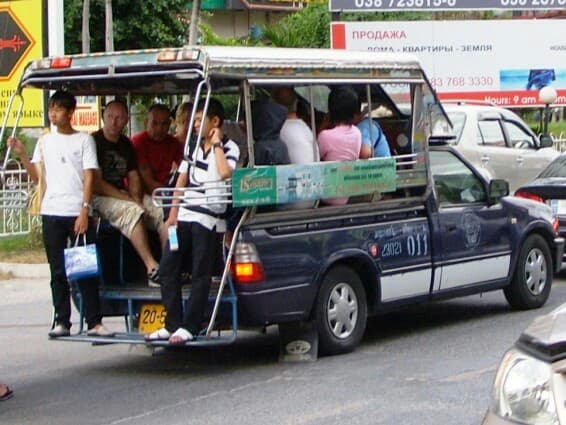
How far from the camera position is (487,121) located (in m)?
19.5

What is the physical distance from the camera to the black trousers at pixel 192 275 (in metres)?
9.30

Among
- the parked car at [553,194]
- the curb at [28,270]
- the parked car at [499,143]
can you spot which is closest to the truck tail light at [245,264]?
the parked car at [553,194]

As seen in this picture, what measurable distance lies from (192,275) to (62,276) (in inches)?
46.8

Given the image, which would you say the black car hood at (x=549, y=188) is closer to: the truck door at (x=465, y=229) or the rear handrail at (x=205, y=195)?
the truck door at (x=465, y=229)

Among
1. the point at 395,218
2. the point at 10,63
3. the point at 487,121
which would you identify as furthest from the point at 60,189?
the point at 487,121

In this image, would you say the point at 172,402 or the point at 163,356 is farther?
the point at 163,356

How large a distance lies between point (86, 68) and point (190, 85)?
114 cm

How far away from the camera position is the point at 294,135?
10.0m

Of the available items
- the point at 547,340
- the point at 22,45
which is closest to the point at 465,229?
the point at 547,340

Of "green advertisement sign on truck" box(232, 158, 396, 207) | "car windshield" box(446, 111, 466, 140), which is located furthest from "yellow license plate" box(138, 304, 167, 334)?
"car windshield" box(446, 111, 466, 140)

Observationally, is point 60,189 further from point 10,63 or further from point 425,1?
point 425,1

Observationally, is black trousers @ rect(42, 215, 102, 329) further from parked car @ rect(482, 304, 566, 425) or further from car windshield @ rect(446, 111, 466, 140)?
car windshield @ rect(446, 111, 466, 140)

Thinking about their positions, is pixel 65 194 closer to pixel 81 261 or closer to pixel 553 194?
pixel 81 261

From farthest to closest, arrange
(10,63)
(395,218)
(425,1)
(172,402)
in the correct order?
(425,1) < (10,63) < (395,218) < (172,402)
